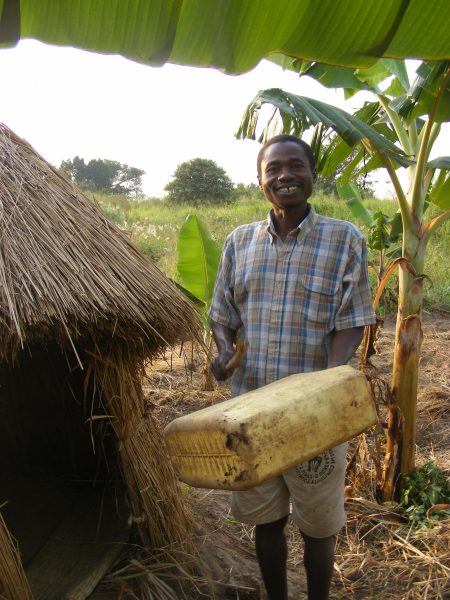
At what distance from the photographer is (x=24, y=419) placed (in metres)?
4.15

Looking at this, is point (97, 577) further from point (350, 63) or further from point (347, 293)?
point (350, 63)

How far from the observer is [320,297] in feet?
7.47

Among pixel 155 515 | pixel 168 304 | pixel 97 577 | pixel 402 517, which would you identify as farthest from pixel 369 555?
pixel 168 304

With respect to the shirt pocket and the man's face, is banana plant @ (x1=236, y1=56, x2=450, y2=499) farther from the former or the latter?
the shirt pocket

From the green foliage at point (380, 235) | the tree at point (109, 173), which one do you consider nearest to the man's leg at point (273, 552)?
the green foliage at point (380, 235)

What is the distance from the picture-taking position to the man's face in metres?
2.26

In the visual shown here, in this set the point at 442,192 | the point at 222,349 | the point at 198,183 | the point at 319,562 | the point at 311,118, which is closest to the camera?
the point at 319,562

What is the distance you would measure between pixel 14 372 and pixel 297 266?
2.41 m

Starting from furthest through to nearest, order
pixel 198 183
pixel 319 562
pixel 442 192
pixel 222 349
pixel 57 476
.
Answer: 1. pixel 198 183
2. pixel 442 192
3. pixel 57 476
4. pixel 222 349
5. pixel 319 562

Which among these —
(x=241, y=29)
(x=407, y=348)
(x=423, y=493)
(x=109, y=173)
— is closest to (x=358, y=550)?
(x=423, y=493)

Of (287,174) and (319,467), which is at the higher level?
(287,174)

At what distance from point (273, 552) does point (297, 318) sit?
901 millimetres

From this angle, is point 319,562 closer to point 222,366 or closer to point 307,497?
point 307,497

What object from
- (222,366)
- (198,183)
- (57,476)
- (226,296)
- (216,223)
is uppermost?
(198,183)
